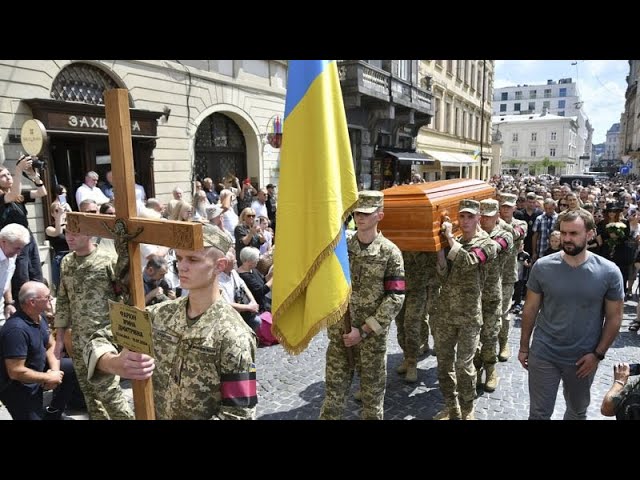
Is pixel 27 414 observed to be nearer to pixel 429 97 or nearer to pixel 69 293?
pixel 69 293

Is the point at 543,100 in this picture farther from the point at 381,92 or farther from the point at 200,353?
the point at 200,353

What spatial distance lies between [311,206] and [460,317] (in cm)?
196

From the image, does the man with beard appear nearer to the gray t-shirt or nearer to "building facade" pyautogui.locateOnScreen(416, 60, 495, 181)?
the gray t-shirt

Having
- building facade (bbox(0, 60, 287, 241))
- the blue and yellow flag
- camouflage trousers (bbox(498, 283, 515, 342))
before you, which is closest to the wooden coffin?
camouflage trousers (bbox(498, 283, 515, 342))

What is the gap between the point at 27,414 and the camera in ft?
11.3

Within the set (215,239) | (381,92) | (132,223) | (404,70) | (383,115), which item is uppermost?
(404,70)

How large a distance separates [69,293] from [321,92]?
101 inches

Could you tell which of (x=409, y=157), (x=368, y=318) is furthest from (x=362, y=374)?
(x=409, y=157)

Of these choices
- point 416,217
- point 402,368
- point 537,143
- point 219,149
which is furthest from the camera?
point 537,143

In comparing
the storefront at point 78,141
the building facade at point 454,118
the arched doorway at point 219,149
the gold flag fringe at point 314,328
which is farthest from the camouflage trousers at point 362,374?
the building facade at point 454,118

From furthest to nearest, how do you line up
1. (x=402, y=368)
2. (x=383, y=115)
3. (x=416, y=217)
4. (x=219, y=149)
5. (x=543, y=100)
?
(x=543, y=100)
(x=383, y=115)
(x=219, y=149)
(x=402, y=368)
(x=416, y=217)

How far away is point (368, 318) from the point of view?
360cm

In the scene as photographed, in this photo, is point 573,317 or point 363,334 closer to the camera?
point 573,317

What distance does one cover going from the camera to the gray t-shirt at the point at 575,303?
10.4 ft
